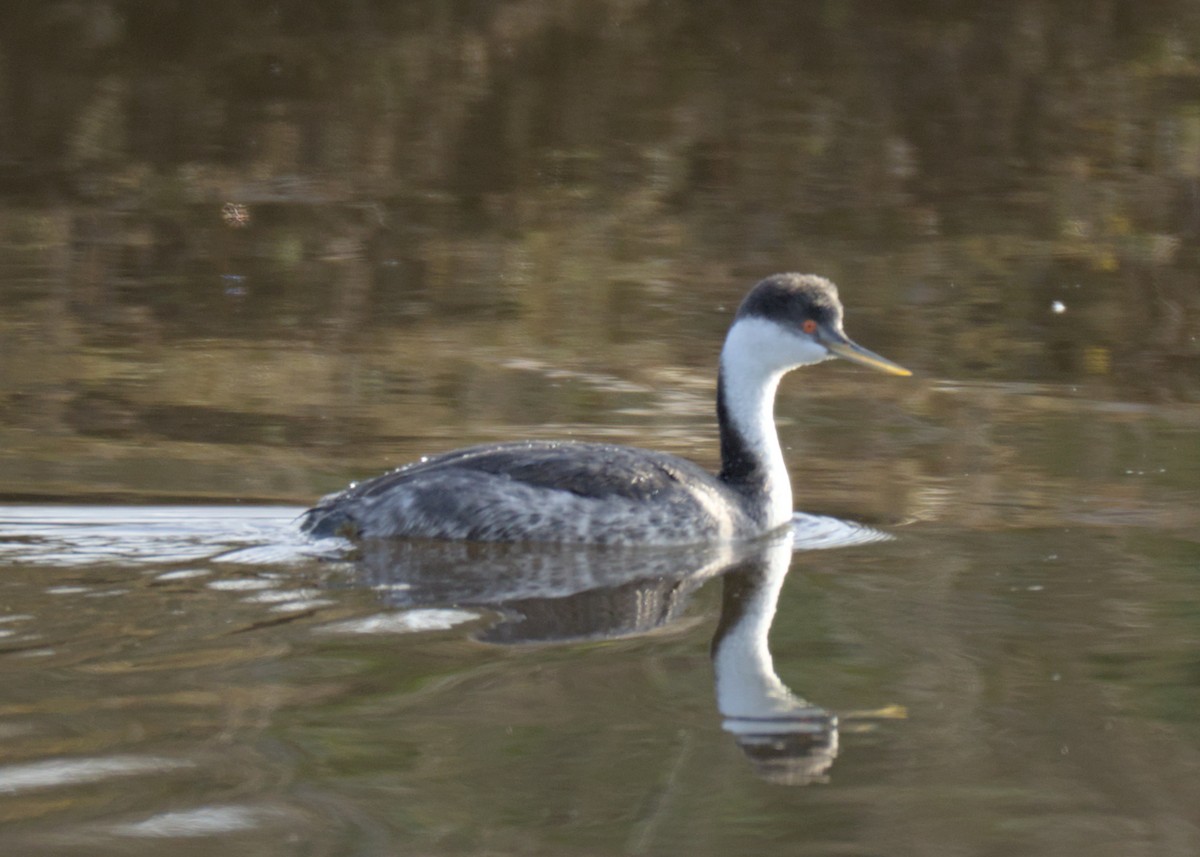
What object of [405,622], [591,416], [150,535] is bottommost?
[405,622]

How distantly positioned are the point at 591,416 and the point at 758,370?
5.27 ft

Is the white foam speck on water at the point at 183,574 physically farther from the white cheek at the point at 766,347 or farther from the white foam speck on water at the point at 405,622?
the white cheek at the point at 766,347

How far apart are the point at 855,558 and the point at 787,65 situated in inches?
573

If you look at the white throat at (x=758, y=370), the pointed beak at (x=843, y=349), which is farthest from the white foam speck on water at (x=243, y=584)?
the pointed beak at (x=843, y=349)

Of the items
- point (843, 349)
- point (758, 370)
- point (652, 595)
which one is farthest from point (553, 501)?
point (843, 349)

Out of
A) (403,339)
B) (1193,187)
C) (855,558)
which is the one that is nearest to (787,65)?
(1193,187)

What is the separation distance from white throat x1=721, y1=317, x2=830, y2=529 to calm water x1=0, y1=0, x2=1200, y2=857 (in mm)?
454

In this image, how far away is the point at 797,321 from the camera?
9453 mm

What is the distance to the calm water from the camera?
5.84 m

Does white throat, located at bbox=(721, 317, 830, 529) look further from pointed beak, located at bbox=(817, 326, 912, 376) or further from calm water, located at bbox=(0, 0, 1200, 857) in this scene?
calm water, located at bbox=(0, 0, 1200, 857)

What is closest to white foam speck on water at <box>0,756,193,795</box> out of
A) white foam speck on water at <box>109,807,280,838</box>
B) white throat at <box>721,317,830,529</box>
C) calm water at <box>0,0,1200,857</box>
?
calm water at <box>0,0,1200,857</box>

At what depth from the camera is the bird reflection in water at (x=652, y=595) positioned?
20.8 ft

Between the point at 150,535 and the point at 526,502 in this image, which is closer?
the point at 150,535

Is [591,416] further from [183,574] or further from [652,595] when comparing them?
[183,574]
